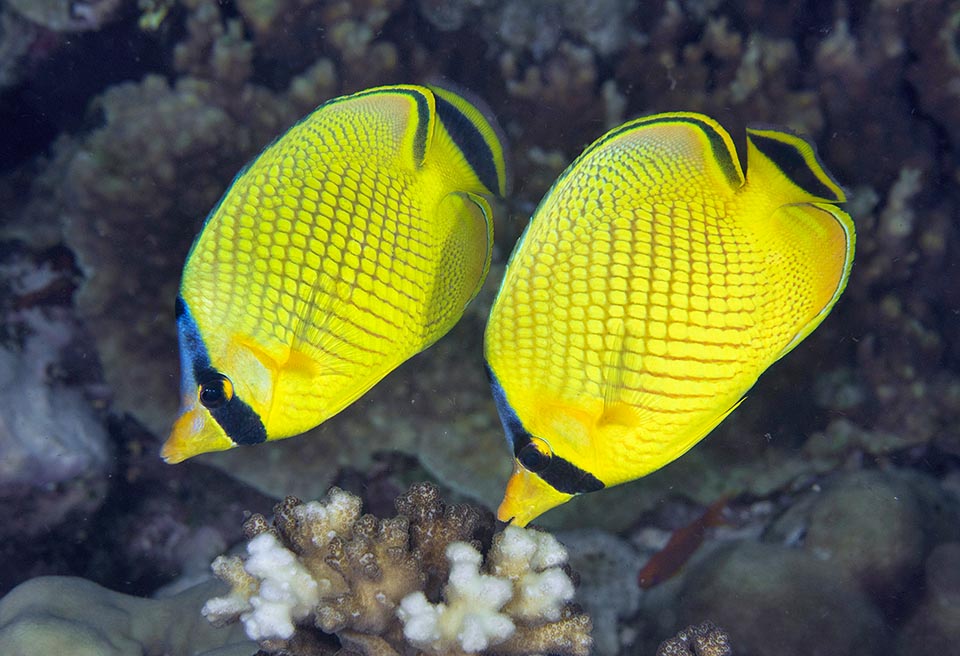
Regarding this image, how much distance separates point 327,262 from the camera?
70.4 inches

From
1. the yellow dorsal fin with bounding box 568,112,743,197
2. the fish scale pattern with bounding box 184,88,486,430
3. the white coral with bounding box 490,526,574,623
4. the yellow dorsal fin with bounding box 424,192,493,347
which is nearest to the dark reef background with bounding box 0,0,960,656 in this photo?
the yellow dorsal fin with bounding box 424,192,493,347

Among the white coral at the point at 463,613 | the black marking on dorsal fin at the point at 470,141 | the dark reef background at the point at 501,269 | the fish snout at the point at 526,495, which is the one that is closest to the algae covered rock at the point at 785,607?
the dark reef background at the point at 501,269

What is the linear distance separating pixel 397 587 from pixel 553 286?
100 cm

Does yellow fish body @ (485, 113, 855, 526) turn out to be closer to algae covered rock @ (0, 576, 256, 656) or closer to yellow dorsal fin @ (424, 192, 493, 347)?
yellow dorsal fin @ (424, 192, 493, 347)

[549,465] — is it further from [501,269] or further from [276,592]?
[501,269]

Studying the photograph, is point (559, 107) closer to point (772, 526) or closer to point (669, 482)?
point (669, 482)

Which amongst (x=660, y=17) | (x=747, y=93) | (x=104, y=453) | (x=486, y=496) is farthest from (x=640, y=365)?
(x=104, y=453)

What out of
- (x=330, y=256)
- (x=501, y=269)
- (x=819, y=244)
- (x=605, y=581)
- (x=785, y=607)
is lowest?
(x=605, y=581)

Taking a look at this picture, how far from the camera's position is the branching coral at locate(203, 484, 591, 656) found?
188 cm

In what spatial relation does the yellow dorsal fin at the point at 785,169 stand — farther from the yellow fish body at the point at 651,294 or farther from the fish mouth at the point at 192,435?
the fish mouth at the point at 192,435

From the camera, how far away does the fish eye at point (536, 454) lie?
1.63 m

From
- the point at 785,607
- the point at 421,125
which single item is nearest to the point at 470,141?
the point at 421,125

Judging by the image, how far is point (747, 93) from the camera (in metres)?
2.60

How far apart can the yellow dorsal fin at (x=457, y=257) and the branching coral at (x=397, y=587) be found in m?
0.59
